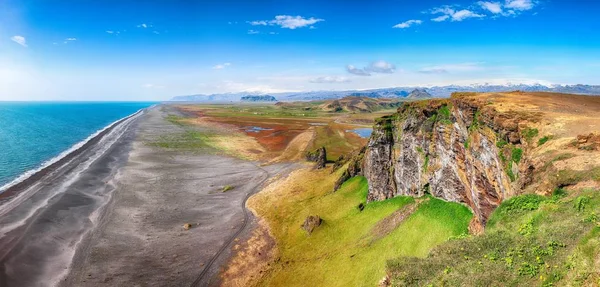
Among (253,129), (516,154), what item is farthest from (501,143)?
(253,129)

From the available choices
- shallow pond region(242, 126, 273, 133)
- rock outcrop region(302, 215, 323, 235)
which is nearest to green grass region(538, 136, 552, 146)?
rock outcrop region(302, 215, 323, 235)

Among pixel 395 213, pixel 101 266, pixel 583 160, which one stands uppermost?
pixel 583 160

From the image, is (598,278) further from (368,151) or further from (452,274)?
(368,151)

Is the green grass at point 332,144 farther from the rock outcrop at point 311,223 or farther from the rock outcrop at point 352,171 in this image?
the rock outcrop at point 311,223

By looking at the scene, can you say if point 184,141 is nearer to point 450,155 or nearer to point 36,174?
point 36,174

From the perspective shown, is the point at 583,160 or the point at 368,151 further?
the point at 368,151

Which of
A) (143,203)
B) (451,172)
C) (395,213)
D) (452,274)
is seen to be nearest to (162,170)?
(143,203)
